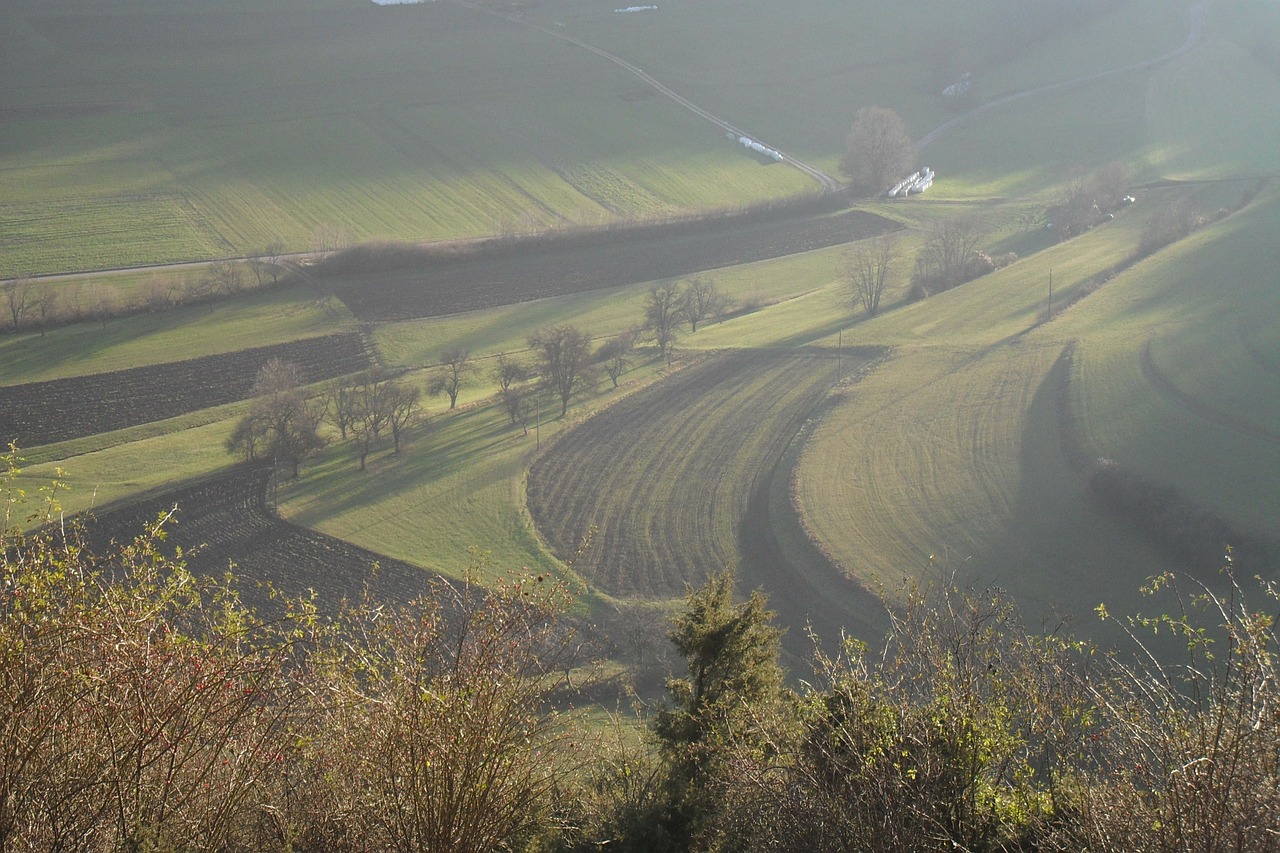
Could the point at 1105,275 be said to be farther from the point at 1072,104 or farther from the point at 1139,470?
the point at 1072,104

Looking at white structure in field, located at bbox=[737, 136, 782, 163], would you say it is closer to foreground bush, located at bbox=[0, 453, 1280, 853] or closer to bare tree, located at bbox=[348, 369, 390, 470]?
bare tree, located at bbox=[348, 369, 390, 470]

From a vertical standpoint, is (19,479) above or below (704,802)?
below

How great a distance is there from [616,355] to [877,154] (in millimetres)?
50305

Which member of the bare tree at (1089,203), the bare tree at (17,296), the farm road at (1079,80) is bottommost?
the bare tree at (17,296)

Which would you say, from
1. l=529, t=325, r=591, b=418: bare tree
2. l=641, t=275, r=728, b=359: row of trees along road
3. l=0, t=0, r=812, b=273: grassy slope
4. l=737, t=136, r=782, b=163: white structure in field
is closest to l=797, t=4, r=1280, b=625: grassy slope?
l=641, t=275, r=728, b=359: row of trees along road

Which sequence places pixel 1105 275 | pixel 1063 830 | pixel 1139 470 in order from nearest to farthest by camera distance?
pixel 1063 830 < pixel 1139 470 < pixel 1105 275

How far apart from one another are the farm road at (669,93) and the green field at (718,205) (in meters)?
1.47

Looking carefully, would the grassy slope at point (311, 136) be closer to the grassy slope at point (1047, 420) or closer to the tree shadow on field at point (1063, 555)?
the grassy slope at point (1047, 420)

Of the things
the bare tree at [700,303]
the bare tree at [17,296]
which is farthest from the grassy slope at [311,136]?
the bare tree at [700,303]

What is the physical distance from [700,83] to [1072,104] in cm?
4277

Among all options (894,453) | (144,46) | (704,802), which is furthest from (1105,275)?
(144,46)

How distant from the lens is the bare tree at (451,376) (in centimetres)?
5062

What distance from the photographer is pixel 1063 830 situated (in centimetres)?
967

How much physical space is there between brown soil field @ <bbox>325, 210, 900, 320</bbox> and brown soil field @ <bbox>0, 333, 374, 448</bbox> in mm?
6154
